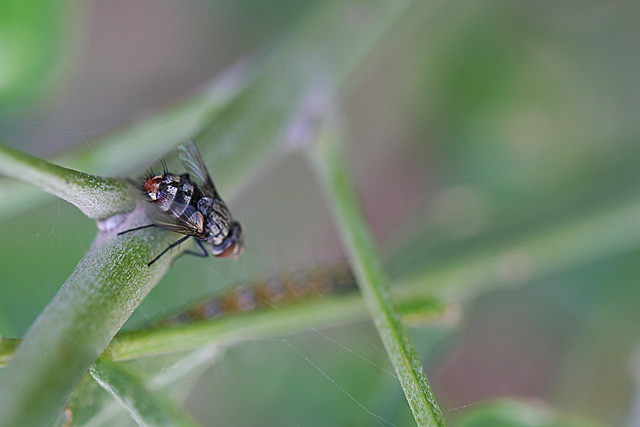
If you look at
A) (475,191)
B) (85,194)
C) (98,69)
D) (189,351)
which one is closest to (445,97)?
(475,191)

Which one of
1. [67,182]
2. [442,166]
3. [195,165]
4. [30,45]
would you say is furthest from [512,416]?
[442,166]

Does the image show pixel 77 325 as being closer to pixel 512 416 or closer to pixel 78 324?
pixel 78 324

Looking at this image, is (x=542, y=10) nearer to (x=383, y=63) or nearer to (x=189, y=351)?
(x=383, y=63)

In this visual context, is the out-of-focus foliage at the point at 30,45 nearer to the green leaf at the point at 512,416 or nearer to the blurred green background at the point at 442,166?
the blurred green background at the point at 442,166

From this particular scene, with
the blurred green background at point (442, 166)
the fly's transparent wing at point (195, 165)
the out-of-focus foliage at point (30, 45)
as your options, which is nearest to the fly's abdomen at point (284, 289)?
the blurred green background at point (442, 166)

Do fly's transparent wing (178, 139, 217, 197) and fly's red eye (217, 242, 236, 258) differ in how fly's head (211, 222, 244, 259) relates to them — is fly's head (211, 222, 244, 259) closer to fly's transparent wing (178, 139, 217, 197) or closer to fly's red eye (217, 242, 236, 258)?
fly's red eye (217, 242, 236, 258)

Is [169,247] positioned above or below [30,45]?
below

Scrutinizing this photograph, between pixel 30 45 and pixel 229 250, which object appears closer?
pixel 229 250
